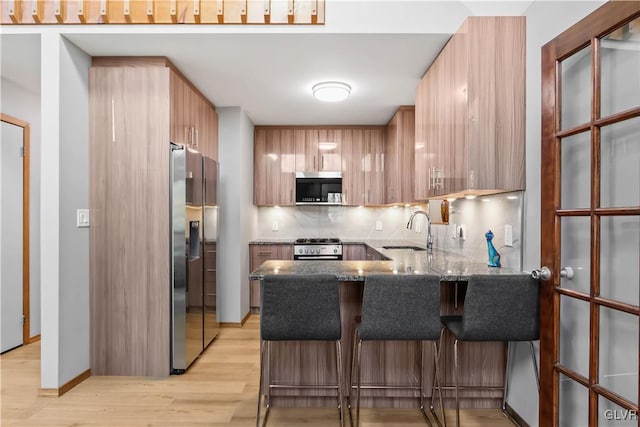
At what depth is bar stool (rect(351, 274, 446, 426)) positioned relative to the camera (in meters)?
1.86

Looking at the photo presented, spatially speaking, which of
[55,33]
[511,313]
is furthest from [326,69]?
[511,313]

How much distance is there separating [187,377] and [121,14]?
2588 mm

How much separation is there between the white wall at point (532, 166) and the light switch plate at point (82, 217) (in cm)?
295

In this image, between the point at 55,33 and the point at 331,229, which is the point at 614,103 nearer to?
the point at 55,33

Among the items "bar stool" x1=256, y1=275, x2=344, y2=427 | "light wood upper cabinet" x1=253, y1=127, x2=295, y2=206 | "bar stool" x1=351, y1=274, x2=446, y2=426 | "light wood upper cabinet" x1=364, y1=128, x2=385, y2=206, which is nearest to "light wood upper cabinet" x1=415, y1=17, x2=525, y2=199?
"bar stool" x1=351, y1=274, x2=446, y2=426

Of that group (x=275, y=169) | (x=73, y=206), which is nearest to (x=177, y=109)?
(x=73, y=206)

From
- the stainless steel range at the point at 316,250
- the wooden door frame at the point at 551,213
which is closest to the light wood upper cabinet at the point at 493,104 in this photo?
the wooden door frame at the point at 551,213

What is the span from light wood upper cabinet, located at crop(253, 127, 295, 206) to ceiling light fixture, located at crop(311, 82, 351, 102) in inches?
62.9

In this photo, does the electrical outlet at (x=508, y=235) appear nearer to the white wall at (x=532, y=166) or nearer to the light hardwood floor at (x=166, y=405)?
the white wall at (x=532, y=166)

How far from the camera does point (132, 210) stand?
2742 millimetres

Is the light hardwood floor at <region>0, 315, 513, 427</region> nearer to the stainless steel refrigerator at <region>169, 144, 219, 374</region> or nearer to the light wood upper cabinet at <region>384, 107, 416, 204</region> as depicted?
the stainless steel refrigerator at <region>169, 144, 219, 374</region>

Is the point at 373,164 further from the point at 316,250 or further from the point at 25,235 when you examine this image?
the point at 25,235

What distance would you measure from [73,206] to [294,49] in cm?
191

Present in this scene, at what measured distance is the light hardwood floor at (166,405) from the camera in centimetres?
216
